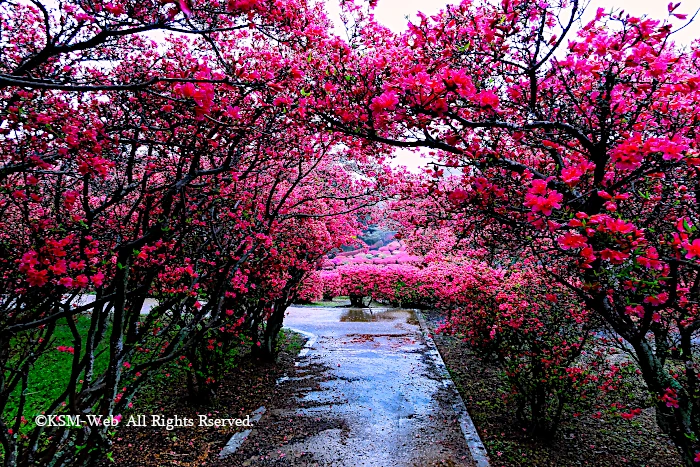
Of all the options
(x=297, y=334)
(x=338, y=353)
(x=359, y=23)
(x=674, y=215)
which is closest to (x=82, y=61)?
(x=359, y=23)

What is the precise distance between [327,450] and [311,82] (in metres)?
4.26

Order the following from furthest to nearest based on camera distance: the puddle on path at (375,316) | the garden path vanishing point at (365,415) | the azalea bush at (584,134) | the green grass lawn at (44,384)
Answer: the puddle on path at (375,316) < the green grass lawn at (44,384) < the garden path vanishing point at (365,415) < the azalea bush at (584,134)

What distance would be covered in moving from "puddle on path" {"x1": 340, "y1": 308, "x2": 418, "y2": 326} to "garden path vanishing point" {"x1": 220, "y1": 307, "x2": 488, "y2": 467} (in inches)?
162

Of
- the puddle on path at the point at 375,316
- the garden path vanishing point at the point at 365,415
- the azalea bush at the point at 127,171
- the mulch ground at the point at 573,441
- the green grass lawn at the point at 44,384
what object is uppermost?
the azalea bush at the point at 127,171

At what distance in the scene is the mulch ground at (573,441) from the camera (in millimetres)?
4879

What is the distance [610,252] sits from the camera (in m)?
2.21

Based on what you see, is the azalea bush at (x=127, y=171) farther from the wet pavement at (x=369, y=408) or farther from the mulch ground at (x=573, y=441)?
the mulch ground at (x=573, y=441)

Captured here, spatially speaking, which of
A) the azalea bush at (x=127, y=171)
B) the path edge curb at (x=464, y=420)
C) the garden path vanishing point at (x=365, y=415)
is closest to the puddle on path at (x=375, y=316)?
the garden path vanishing point at (x=365, y=415)

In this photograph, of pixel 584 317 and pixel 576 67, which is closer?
pixel 576 67

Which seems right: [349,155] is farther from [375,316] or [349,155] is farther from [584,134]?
[375,316]

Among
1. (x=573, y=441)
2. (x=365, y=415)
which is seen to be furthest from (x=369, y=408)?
(x=573, y=441)

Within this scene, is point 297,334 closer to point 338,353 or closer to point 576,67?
point 338,353

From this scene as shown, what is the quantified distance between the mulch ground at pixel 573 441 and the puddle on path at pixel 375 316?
7.54m

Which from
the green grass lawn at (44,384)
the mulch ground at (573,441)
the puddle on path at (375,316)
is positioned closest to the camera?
the mulch ground at (573,441)
